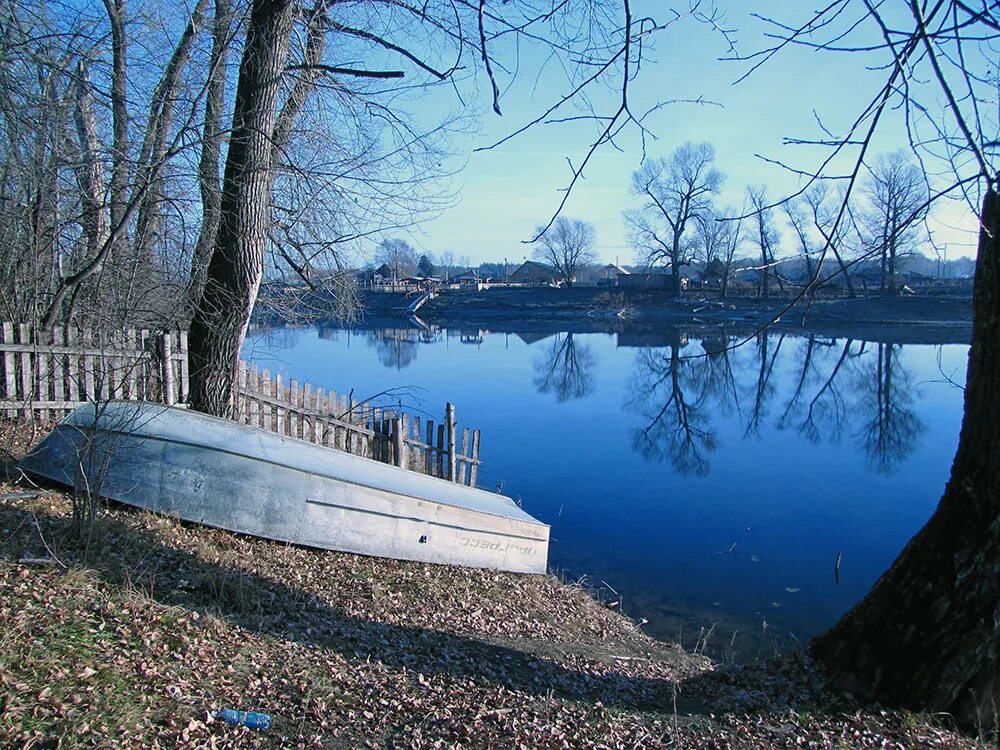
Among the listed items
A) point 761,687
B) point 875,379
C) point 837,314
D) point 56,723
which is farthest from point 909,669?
point 837,314

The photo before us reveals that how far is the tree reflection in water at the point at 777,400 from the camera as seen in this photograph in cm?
2059

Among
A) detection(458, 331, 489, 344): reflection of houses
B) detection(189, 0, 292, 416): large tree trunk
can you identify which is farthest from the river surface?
detection(458, 331, 489, 344): reflection of houses

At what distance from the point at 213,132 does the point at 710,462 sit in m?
14.4

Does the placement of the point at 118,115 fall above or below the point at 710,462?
above

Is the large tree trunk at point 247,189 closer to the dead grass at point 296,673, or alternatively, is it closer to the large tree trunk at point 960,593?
the dead grass at point 296,673

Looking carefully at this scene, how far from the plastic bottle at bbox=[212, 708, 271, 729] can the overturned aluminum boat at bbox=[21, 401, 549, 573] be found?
3.12 meters

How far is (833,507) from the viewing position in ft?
50.4

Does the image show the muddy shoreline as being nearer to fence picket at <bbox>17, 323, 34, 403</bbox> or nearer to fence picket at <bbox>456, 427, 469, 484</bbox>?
fence picket at <bbox>456, 427, 469, 484</bbox>

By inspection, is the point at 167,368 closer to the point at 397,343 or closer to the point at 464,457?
the point at 464,457

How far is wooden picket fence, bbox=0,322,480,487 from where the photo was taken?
9867 mm

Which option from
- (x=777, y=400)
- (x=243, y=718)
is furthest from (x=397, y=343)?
(x=243, y=718)

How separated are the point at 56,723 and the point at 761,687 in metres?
4.14

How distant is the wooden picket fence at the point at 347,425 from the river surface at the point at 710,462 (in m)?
2.03

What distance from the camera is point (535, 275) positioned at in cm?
11519
